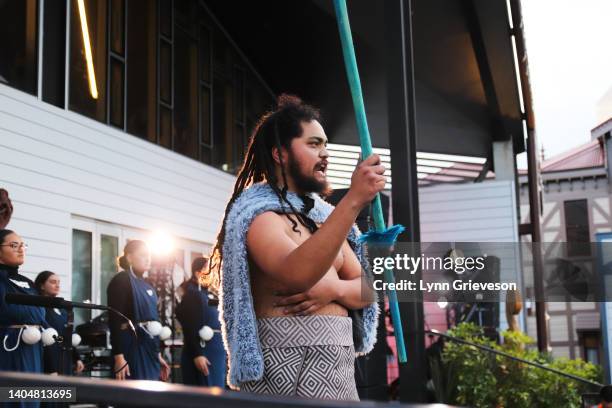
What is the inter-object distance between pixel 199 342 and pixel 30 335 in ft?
7.69

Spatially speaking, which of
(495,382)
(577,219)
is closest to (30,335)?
(495,382)

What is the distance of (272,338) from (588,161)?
94.5ft

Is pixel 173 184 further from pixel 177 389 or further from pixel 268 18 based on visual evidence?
pixel 177 389

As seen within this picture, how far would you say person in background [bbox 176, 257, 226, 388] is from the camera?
23.8 feet

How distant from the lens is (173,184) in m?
10.7

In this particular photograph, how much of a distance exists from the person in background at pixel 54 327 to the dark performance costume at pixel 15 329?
0.16 metres

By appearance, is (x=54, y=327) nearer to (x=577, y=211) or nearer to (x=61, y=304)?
(x=61, y=304)

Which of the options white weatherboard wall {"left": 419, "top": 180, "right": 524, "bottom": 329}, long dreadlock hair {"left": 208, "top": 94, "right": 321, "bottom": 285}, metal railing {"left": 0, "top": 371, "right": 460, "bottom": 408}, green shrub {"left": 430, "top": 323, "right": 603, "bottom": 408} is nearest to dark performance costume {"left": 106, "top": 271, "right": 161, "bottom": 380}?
green shrub {"left": 430, "top": 323, "right": 603, "bottom": 408}

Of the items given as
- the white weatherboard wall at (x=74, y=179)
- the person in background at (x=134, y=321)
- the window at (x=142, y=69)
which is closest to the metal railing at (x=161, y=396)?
the person in background at (x=134, y=321)

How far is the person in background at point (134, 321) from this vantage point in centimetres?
624

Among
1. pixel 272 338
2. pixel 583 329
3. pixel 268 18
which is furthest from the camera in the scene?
pixel 583 329

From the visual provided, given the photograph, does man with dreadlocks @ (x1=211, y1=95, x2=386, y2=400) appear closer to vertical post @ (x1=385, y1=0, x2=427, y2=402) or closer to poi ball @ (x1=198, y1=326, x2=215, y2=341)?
vertical post @ (x1=385, y1=0, x2=427, y2=402)

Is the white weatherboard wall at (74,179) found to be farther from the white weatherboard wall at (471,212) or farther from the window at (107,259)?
the white weatherboard wall at (471,212)

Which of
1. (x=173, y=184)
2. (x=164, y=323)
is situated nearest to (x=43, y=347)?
(x=164, y=323)
